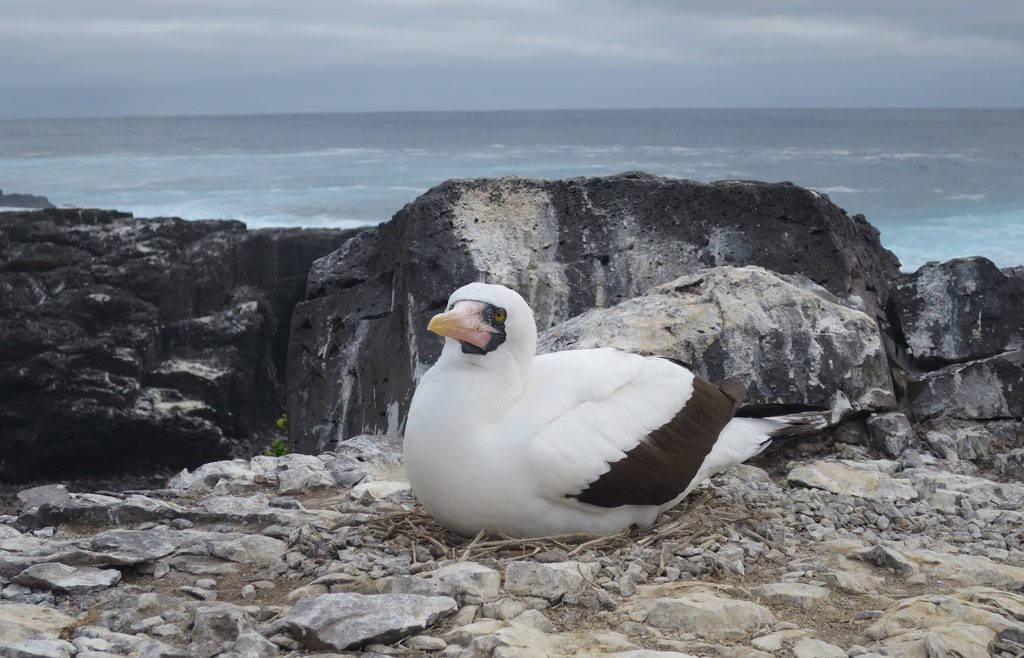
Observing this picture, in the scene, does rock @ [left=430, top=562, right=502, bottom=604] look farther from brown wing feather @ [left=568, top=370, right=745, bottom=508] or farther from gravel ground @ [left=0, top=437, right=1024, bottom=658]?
brown wing feather @ [left=568, top=370, right=745, bottom=508]

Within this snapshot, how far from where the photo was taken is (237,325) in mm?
15867

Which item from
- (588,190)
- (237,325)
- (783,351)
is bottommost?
(237,325)

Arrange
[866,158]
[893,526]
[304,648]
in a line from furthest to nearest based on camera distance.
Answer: [866,158] < [893,526] < [304,648]

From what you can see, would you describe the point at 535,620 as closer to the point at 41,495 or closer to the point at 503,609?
the point at 503,609

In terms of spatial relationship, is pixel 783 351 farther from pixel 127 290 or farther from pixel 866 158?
pixel 866 158

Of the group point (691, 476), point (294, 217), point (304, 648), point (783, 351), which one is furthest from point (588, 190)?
point (294, 217)

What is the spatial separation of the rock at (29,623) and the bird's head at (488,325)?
6.34 ft

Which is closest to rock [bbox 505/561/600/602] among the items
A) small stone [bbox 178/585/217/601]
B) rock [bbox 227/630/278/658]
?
rock [bbox 227/630/278/658]

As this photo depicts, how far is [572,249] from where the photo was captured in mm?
8883

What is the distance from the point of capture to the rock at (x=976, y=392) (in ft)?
24.9

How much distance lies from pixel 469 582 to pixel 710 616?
919 millimetres

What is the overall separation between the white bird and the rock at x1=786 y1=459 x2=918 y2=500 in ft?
3.69

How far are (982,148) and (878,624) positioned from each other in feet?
277

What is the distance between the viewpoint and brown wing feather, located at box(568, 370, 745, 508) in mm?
5008
